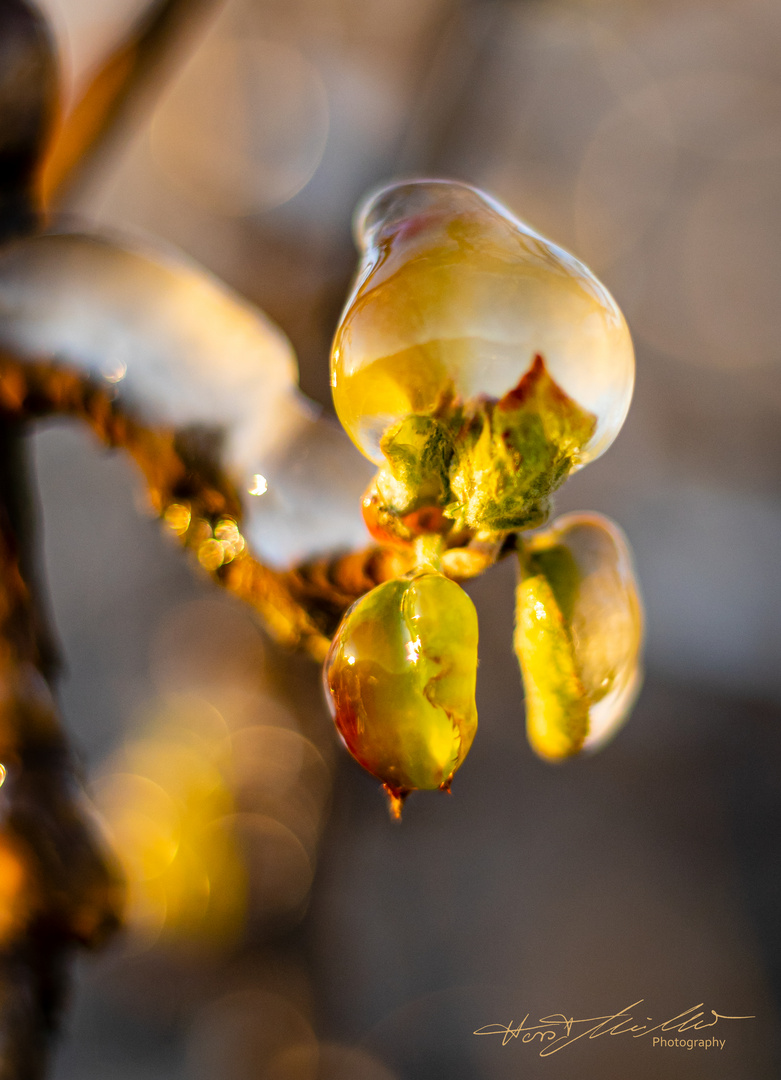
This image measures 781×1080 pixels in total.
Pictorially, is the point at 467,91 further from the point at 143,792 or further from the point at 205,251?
the point at 143,792

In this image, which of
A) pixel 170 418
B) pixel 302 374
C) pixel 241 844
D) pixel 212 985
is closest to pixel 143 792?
pixel 241 844
